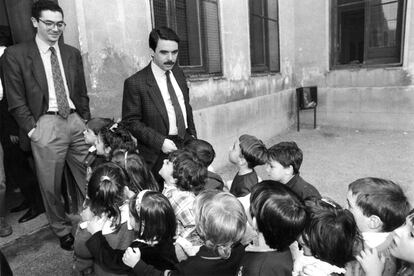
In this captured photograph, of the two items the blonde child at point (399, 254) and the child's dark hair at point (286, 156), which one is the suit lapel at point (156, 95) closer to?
the child's dark hair at point (286, 156)

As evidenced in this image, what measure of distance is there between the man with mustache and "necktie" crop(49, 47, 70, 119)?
1.57 ft

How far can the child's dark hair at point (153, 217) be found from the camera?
1.78m

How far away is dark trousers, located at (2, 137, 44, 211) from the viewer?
341cm

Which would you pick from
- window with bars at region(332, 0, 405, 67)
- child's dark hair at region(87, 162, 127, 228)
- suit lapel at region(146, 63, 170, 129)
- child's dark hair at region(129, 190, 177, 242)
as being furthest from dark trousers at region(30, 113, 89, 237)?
window with bars at region(332, 0, 405, 67)

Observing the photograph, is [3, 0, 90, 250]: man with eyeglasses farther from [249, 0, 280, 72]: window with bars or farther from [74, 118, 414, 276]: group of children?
[249, 0, 280, 72]: window with bars

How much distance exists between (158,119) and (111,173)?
861 mm

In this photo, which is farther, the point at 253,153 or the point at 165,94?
the point at 165,94

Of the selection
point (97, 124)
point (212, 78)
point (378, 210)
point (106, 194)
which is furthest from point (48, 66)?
point (212, 78)

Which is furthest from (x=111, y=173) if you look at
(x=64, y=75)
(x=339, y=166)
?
(x=339, y=166)

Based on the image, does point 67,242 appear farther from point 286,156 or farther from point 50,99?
point 286,156

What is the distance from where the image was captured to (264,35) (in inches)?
258

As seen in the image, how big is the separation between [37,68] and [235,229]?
6.73ft

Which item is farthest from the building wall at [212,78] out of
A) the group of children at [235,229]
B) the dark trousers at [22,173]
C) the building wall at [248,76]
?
the group of children at [235,229]

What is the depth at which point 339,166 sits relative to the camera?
5012mm
